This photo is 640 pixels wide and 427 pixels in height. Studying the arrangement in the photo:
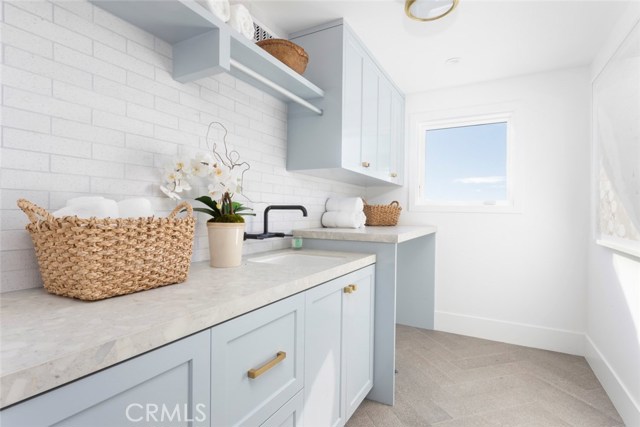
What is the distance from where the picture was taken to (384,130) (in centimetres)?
278

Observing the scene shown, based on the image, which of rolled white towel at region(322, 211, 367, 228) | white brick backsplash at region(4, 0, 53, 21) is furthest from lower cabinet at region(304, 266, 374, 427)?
white brick backsplash at region(4, 0, 53, 21)

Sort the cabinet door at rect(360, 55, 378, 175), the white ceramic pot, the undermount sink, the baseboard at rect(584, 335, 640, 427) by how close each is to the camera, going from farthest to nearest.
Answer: the cabinet door at rect(360, 55, 378, 175)
the baseboard at rect(584, 335, 640, 427)
the undermount sink
the white ceramic pot

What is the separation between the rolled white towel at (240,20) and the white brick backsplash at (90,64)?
1.77 feet

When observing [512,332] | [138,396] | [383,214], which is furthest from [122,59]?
[512,332]

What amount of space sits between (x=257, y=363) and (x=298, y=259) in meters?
0.96

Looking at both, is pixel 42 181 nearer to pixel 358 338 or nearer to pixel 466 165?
pixel 358 338

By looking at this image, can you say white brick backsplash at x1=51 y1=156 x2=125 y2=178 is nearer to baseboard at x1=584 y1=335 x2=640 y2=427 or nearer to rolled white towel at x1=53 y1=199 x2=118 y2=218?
rolled white towel at x1=53 y1=199 x2=118 y2=218

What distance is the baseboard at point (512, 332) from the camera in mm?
2680

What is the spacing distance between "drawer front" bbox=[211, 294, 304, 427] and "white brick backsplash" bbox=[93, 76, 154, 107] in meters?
0.95

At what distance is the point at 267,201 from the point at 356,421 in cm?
137

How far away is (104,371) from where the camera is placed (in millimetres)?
590

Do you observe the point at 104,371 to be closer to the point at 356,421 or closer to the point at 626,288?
the point at 356,421

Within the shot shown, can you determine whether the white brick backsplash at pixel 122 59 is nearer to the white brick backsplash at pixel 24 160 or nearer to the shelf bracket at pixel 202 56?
the shelf bracket at pixel 202 56

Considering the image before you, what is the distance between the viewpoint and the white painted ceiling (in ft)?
6.28
